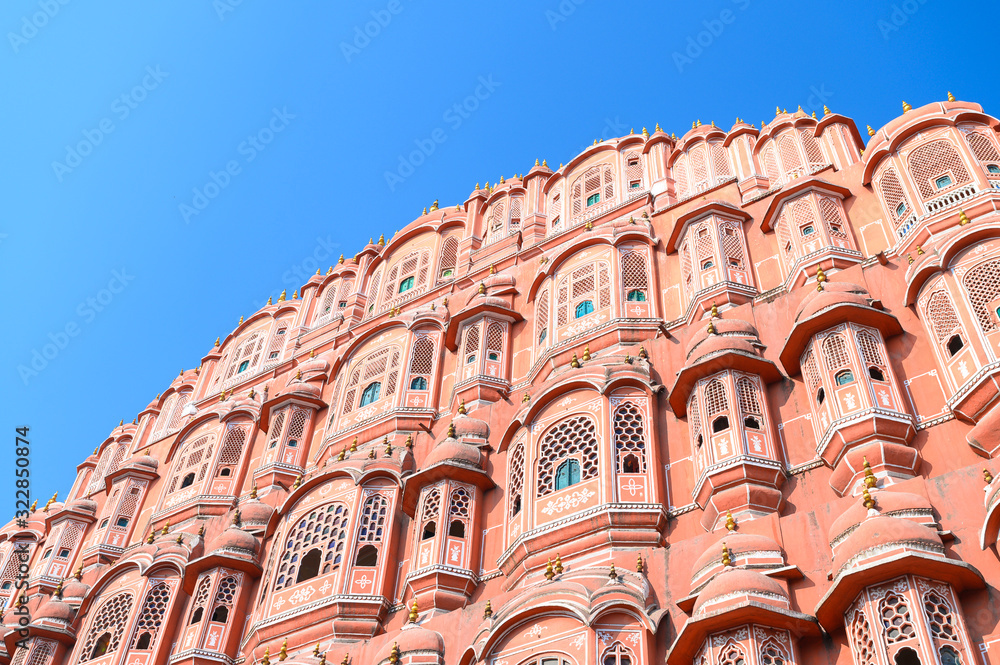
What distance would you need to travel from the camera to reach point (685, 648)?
13938 millimetres

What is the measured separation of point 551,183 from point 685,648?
2077 cm

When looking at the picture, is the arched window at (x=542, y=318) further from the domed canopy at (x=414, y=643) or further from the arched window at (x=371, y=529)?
the domed canopy at (x=414, y=643)

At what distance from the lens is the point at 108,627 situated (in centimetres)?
2389

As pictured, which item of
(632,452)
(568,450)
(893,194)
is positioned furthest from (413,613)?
(893,194)

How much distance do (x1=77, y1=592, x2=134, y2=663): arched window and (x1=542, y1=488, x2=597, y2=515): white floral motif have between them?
11.7 m

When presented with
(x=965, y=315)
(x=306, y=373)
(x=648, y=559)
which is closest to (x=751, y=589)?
(x=648, y=559)

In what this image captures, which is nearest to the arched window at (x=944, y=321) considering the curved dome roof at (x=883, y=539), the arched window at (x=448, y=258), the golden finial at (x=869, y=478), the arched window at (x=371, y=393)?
the golden finial at (x=869, y=478)

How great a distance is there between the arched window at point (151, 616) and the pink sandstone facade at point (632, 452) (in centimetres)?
7

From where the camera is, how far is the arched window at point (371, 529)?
20.9 m

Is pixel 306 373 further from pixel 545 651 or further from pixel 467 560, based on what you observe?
pixel 545 651

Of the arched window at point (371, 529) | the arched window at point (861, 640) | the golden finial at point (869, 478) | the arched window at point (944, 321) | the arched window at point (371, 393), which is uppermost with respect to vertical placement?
the arched window at point (371, 393)

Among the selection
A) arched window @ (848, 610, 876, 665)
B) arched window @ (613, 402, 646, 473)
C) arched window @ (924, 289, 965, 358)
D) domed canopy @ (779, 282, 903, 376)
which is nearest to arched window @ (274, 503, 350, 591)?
arched window @ (613, 402, 646, 473)

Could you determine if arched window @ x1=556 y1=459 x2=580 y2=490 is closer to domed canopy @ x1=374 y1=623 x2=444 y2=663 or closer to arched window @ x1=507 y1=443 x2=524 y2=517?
arched window @ x1=507 y1=443 x2=524 y2=517

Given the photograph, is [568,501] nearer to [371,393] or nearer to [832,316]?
[832,316]
